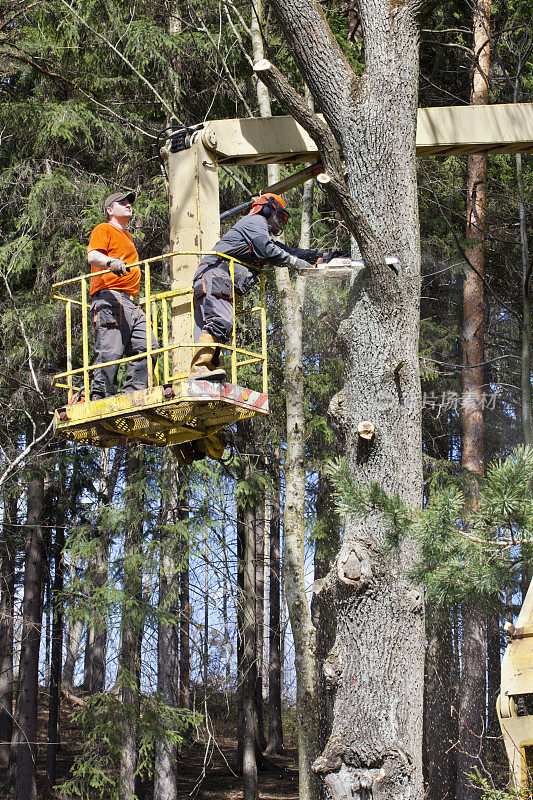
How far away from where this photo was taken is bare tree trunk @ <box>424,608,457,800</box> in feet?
52.2

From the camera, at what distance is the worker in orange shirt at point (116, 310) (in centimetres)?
715

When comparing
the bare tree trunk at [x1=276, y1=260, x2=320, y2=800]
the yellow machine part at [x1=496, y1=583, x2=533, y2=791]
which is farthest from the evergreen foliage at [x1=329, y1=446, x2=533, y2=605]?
the bare tree trunk at [x1=276, y1=260, x2=320, y2=800]

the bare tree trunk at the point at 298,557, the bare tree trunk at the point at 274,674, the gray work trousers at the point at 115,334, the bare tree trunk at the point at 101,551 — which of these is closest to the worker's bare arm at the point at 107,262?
the gray work trousers at the point at 115,334

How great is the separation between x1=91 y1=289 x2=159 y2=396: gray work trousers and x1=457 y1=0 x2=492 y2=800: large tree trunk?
8.75 m

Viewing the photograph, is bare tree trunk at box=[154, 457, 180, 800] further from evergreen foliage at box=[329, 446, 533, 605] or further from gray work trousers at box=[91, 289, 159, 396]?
evergreen foliage at box=[329, 446, 533, 605]

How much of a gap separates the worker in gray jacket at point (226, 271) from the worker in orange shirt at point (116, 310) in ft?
2.28

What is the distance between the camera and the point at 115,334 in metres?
7.30

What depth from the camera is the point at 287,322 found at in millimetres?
12844

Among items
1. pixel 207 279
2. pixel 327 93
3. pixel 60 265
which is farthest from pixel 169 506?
pixel 327 93

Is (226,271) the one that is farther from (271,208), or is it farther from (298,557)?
(298,557)

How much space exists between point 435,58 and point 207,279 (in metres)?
12.4

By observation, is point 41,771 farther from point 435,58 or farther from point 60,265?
point 435,58

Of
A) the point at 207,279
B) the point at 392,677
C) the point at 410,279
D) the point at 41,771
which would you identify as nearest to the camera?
the point at 392,677

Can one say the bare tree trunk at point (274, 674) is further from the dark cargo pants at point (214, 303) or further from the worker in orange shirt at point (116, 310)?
the dark cargo pants at point (214, 303)
